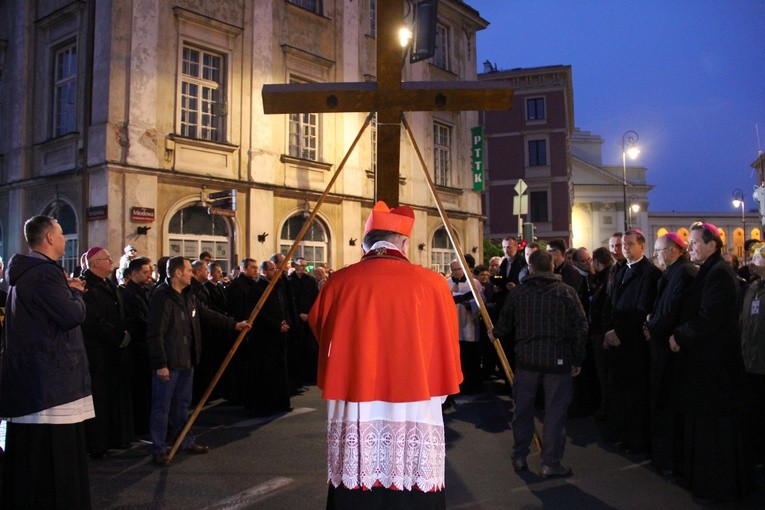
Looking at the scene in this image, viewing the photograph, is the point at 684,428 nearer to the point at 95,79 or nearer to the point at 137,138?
the point at 137,138

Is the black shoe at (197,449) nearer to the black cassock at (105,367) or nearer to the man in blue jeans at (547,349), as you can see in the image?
the black cassock at (105,367)

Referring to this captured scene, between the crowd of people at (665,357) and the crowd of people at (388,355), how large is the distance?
2 centimetres

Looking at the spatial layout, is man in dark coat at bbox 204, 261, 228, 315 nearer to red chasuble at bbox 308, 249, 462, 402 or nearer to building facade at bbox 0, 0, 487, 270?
building facade at bbox 0, 0, 487, 270

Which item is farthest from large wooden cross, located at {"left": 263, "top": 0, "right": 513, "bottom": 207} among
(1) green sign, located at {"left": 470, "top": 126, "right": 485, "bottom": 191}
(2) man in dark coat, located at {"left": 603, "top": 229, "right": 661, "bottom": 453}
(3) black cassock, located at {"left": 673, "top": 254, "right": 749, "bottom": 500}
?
(1) green sign, located at {"left": 470, "top": 126, "right": 485, "bottom": 191}

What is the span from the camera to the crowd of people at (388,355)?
10.8 ft

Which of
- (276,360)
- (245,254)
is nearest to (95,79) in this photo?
(245,254)

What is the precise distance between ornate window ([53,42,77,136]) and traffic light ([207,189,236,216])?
3900mm

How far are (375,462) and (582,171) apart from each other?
67256 millimetres

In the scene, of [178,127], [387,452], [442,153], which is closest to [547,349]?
[387,452]

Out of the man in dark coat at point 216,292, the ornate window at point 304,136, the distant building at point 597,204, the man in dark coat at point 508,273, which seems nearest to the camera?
the man in dark coat at point 216,292

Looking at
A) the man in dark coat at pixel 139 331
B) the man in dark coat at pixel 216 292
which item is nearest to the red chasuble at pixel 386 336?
the man in dark coat at pixel 139 331

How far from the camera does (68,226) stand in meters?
15.9

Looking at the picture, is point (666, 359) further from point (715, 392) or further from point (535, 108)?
point (535, 108)

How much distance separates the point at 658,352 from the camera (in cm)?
578
